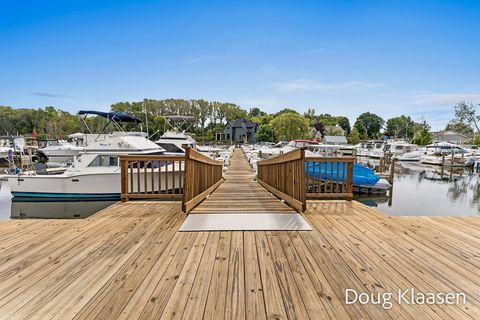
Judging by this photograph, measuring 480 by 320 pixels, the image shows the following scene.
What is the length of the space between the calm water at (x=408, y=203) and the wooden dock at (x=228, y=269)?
686cm

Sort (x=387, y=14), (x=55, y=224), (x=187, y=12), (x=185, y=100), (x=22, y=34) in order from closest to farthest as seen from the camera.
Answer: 1. (x=55, y=224)
2. (x=387, y=14)
3. (x=187, y=12)
4. (x=22, y=34)
5. (x=185, y=100)

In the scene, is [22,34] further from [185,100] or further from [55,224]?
[185,100]

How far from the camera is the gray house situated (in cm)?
5912

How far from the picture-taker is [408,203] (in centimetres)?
1173

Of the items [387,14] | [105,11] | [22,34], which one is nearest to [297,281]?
[387,14]

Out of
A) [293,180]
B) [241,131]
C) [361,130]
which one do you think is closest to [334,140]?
[241,131]

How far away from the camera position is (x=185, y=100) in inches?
2329

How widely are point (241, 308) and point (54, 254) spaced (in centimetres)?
214

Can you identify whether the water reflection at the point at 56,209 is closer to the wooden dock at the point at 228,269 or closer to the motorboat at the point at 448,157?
the wooden dock at the point at 228,269

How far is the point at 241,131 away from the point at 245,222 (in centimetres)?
5685

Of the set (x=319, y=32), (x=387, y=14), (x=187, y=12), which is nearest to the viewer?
(x=387, y=14)

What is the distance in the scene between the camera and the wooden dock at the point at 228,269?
1597 millimetres

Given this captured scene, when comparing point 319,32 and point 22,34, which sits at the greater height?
point 22,34

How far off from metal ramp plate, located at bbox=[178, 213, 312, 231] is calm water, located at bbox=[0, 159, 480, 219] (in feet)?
25.2
